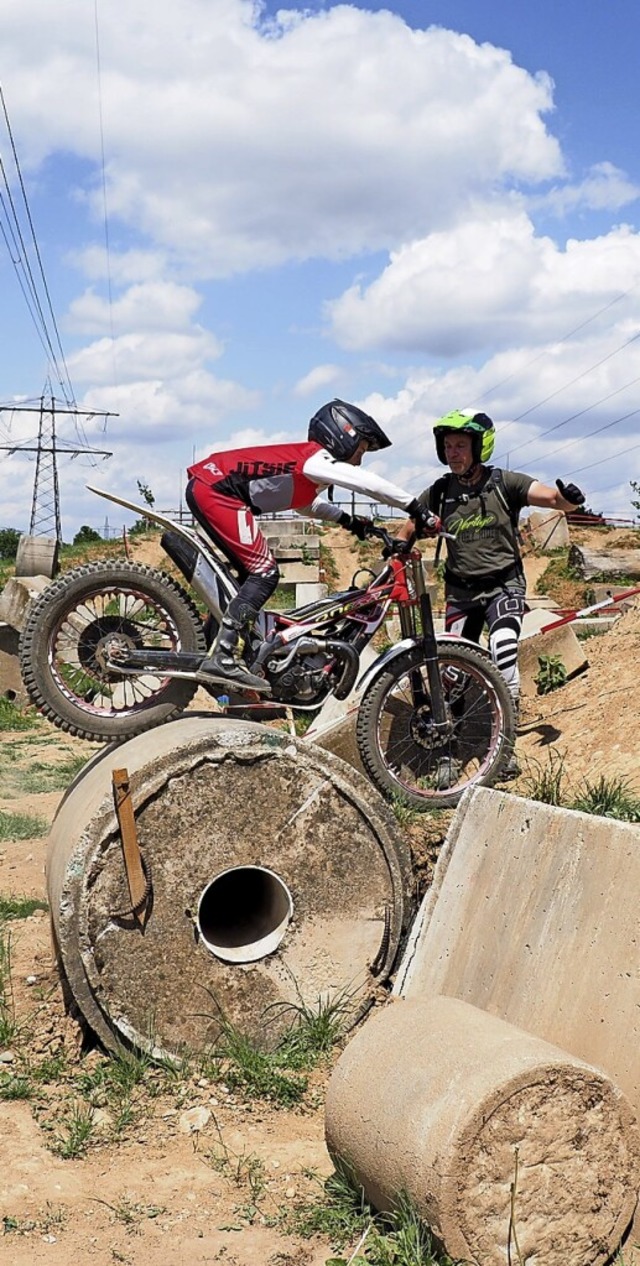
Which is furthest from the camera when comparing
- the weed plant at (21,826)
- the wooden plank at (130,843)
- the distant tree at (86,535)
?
the distant tree at (86,535)

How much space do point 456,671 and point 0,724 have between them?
8.20 metres

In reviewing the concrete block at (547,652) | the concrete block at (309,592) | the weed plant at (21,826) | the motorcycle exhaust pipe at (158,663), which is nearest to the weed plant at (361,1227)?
the motorcycle exhaust pipe at (158,663)

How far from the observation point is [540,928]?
14.0 feet

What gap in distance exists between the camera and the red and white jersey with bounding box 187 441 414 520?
5527mm

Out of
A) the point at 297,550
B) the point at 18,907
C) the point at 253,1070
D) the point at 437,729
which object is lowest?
the point at 253,1070

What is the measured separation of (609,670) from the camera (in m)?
8.62

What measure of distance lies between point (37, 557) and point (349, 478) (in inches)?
658

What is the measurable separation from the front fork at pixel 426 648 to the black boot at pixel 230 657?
86 cm


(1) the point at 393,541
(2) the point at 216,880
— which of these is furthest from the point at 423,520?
(2) the point at 216,880

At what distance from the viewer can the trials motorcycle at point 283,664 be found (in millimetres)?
5414

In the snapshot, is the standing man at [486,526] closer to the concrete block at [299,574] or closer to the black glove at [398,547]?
the black glove at [398,547]

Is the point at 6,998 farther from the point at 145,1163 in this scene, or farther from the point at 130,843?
the point at 145,1163

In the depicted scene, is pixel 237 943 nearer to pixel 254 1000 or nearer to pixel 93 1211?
pixel 254 1000

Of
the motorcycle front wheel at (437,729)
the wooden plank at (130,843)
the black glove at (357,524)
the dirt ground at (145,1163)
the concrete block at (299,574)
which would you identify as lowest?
the dirt ground at (145,1163)
